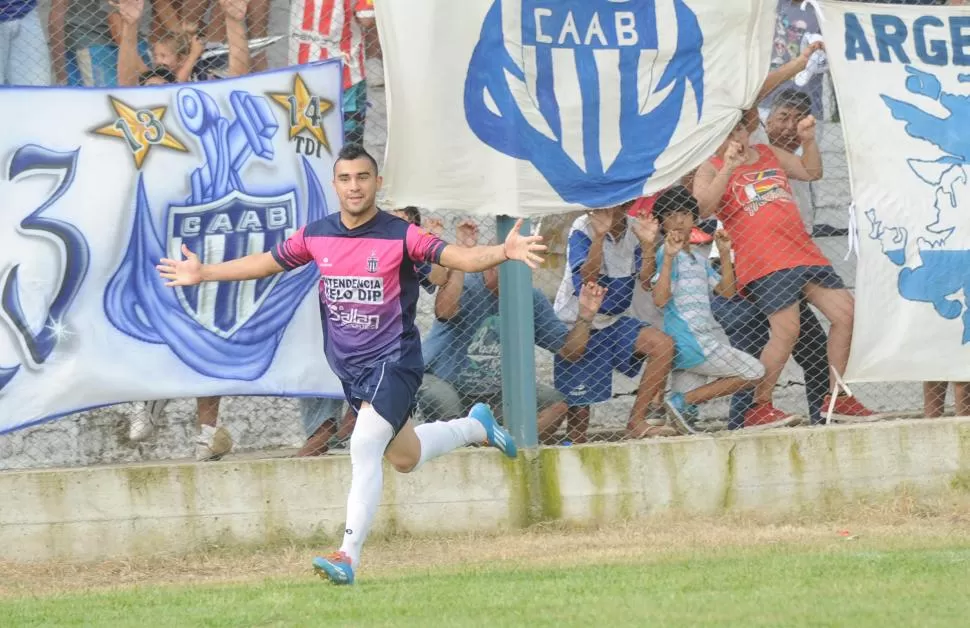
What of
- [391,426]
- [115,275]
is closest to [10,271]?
[115,275]

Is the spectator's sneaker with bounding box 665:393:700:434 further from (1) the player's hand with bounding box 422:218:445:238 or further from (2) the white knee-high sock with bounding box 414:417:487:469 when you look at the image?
(1) the player's hand with bounding box 422:218:445:238

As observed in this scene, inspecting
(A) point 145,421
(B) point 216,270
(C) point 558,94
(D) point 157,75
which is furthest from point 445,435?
(D) point 157,75

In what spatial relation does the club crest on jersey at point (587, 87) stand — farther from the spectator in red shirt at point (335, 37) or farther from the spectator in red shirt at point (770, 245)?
the spectator in red shirt at point (335, 37)

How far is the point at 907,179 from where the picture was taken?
29.7 ft

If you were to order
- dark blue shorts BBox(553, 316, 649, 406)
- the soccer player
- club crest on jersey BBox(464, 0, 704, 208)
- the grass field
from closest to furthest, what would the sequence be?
the grass field → the soccer player → club crest on jersey BBox(464, 0, 704, 208) → dark blue shorts BBox(553, 316, 649, 406)

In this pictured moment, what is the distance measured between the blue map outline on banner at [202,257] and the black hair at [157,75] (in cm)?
18

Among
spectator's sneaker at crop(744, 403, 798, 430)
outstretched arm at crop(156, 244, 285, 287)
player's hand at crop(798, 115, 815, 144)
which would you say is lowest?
spectator's sneaker at crop(744, 403, 798, 430)

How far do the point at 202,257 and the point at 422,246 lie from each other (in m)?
1.89

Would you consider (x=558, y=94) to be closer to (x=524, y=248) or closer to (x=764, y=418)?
(x=764, y=418)

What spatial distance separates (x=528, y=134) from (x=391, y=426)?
92.0 inches

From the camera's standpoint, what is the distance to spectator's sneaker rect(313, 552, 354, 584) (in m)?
6.49

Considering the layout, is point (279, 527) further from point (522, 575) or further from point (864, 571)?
point (864, 571)

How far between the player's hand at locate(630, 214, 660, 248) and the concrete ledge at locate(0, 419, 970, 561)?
1.14 meters

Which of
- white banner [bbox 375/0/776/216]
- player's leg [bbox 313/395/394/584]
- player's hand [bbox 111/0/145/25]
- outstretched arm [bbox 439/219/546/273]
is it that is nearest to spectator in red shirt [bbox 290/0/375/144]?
white banner [bbox 375/0/776/216]
